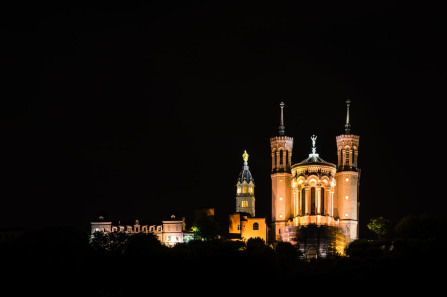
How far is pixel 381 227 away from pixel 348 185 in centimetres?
986

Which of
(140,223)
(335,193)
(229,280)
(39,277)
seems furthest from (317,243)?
(39,277)

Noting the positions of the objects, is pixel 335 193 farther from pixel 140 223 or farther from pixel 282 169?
pixel 140 223

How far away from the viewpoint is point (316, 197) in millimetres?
169375

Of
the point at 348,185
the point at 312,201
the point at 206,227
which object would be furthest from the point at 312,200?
the point at 206,227

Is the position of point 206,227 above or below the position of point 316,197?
below

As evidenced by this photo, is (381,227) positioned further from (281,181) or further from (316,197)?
(281,181)

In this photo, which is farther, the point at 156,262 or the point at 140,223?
the point at 140,223

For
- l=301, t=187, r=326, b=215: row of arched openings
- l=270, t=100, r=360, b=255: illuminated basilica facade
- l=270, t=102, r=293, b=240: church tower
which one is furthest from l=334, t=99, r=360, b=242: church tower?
l=270, t=102, r=293, b=240: church tower

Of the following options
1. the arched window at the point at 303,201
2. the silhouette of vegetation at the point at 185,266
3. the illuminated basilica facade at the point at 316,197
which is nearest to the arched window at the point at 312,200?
the illuminated basilica facade at the point at 316,197

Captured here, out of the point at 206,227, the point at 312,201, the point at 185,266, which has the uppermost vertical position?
the point at 312,201

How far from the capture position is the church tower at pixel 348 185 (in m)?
172

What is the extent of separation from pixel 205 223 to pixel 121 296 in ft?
156

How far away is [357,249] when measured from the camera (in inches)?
5773

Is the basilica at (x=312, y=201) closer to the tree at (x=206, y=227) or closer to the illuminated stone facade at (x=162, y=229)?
the tree at (x=206, y=227)
